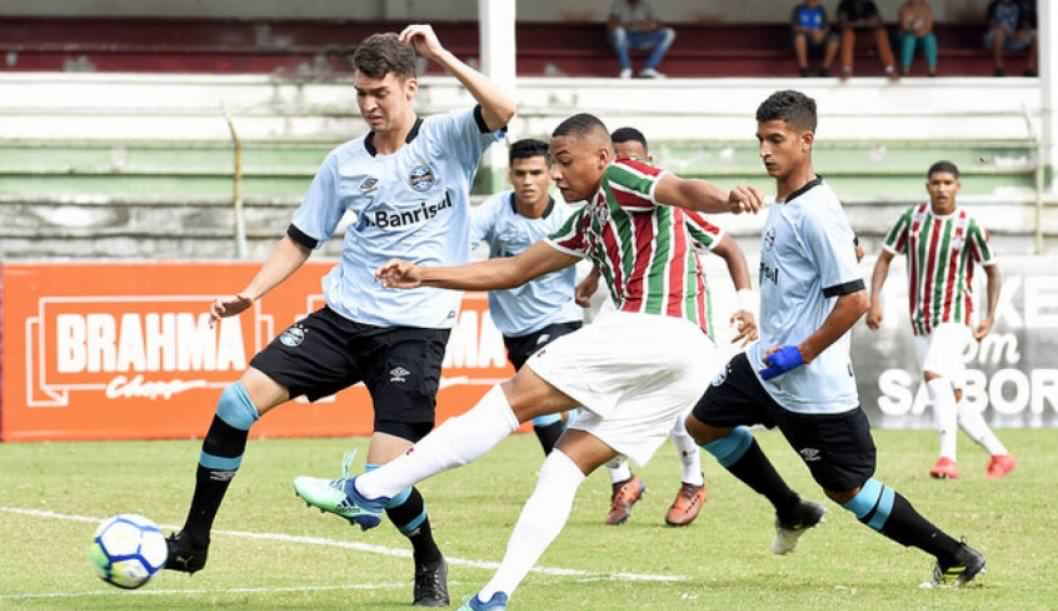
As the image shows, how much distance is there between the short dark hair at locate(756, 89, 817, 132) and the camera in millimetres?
8508

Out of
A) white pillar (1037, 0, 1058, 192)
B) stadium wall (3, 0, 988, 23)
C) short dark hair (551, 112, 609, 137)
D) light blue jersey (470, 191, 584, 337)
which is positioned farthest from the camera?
stadium wall (3, 0, 988, 23)

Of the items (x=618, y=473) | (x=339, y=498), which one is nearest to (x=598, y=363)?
(x=339, y=498)

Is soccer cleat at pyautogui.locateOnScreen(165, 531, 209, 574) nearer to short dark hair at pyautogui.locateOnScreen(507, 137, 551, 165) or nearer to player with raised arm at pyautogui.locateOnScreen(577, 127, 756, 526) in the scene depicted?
player with raised arm at pyautogui.locateOnScreen(577, 127, 756, 526)

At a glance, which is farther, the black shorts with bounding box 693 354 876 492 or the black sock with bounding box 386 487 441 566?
the black shorts with bounding box 693 354 876 492

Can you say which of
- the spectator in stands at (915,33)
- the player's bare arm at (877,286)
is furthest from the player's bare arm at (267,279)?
the spectator in stands at (915,33)

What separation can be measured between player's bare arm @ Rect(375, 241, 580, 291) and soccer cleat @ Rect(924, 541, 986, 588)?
2099 millimetres

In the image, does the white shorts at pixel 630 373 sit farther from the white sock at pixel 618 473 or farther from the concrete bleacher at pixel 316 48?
the concrete bleacher at pixel 316 48

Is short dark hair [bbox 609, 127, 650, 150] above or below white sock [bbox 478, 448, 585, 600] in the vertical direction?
above

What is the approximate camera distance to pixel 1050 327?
61.2 ft

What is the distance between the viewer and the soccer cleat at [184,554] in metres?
8.09

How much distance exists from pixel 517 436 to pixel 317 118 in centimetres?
857

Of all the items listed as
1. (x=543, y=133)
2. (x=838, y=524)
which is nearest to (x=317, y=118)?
(x=543, y=133)

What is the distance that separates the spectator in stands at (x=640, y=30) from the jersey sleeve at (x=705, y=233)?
1885cm

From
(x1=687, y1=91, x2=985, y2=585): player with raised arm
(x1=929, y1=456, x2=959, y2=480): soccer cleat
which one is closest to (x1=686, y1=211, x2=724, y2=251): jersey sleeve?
(x1=687, y1=91, x2=985, y2=585): player with raised arm
